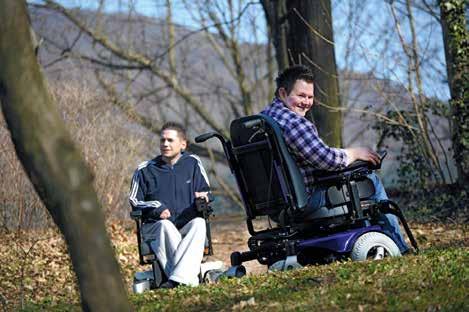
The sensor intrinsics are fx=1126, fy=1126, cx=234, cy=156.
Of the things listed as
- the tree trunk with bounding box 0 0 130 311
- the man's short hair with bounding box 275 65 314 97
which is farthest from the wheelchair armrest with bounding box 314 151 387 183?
the tree trunk with bounding box 0 0 130 311

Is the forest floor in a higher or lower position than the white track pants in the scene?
lower

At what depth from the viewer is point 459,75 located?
13781 mm

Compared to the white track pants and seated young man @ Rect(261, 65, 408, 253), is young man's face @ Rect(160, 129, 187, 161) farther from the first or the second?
seated young man @ Rect(261, 65, 408, 253)

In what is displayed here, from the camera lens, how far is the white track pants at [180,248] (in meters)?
8.95

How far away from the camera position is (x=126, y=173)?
15.4 m

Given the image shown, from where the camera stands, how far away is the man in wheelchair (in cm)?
799

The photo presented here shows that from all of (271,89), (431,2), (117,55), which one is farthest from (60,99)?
(271,89)

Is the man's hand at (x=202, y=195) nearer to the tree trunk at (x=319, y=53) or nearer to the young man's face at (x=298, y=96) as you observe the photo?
the young man's face at (x=298, y=96)

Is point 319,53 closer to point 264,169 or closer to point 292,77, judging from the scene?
point 292,77

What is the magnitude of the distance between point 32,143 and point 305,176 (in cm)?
361

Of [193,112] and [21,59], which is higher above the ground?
[193,112]

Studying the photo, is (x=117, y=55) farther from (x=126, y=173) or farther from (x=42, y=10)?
(x=126, y=173)

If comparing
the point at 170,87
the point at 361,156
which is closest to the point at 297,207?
the point at 361,156

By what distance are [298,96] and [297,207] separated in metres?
0.92
